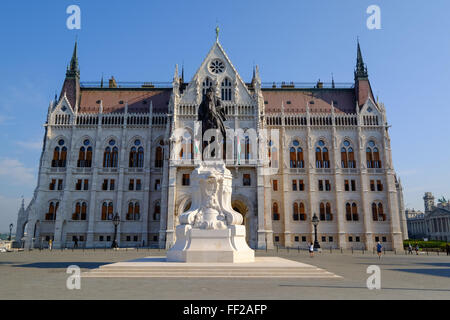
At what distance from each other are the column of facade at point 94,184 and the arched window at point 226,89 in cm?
1941

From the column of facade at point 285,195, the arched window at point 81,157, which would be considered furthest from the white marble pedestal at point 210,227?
the arched window at point 81,157

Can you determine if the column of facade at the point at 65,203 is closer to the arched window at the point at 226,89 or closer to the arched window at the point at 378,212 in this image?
the arched window at the point at 226,89

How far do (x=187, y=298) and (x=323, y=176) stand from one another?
45.3 metres

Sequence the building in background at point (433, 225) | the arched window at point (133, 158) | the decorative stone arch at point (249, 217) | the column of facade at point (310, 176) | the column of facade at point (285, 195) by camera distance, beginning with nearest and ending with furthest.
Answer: the decorative stone arch at point (249, 217), the column of facade at point (285, 195), the column of facade at point (310, 176), the arched window at point (133, 158), the building in background at point (433, 225)

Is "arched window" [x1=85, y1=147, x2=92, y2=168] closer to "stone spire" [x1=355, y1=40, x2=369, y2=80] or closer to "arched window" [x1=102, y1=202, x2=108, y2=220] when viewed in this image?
"arched window" [x1=102, y1=202, x2=108, y2=220]

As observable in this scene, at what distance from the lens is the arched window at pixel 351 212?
49906mm

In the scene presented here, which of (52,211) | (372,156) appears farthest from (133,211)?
(372,156)

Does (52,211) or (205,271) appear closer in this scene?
(205,271)

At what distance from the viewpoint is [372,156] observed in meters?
52.1

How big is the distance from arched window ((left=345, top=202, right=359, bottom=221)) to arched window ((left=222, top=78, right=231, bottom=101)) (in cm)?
2424

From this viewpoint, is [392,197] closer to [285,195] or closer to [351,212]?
[351,212]

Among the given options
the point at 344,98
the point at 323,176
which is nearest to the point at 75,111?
the point at 323,176

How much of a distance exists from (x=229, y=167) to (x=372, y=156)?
2315 centimetres

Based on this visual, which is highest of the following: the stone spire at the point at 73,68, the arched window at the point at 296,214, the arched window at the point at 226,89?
the stone spire at the point at 73,68
